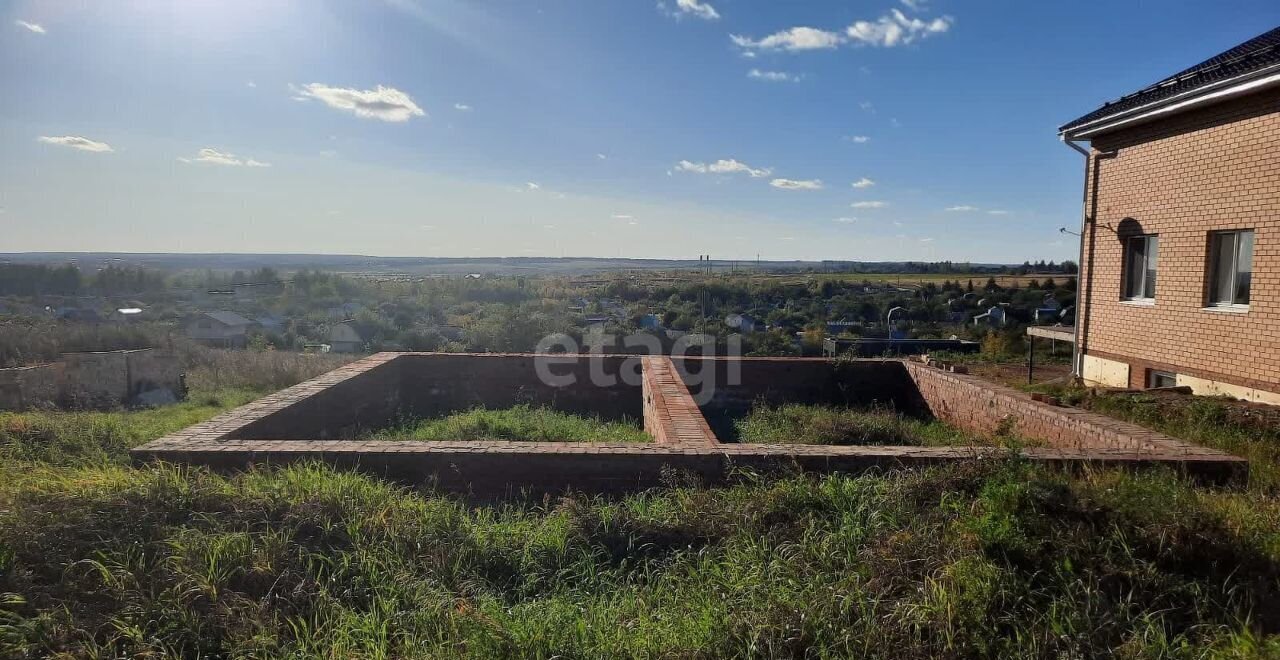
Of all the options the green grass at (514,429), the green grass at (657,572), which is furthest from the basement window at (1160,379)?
the green grass at (514,429)

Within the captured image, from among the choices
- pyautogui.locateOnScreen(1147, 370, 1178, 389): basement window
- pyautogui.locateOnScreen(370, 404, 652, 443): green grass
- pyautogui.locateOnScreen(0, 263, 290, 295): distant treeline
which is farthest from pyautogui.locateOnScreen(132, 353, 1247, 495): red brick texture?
pyautogui.locateOnScreen(0, 263, 290, 295): distant treeline

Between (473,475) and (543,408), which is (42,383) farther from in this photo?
(473,475)

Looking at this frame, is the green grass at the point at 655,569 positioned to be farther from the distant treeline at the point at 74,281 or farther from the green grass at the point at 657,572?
the distant treeline at the point at 74,281

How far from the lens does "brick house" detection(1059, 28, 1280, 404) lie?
22.2 ft

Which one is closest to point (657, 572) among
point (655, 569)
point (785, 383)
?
point (655, 569)

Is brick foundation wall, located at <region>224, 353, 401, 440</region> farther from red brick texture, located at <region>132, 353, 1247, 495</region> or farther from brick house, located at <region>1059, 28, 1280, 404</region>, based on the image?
brick house, located at <region>1059, 28, 1280, 404</region>

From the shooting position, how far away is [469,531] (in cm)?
388

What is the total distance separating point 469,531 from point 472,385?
605cm

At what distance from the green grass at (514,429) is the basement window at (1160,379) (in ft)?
20.1

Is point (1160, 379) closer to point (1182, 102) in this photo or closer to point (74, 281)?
point (1182, 102)

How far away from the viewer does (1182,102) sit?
24.4 feet

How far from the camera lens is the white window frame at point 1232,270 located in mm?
7086

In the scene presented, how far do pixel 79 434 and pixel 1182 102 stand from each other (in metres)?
11.3

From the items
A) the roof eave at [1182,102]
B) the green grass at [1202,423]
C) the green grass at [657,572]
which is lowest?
the green grass at [657,572]
